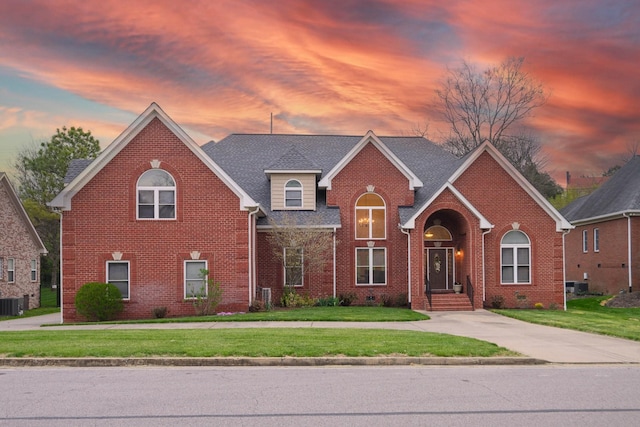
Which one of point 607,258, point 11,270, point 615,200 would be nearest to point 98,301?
point 11,270

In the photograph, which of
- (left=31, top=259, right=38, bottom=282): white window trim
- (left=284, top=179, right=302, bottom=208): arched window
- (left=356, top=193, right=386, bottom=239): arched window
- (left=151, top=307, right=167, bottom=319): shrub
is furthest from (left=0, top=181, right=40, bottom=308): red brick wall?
(left=356, top=193, right=386, bottom=239): arched window

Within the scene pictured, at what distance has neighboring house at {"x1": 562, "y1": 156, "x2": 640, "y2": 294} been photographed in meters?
35.1

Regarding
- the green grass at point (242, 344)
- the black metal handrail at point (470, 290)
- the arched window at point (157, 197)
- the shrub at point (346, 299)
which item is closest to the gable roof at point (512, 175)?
the black metal handrail at point (470, 290)

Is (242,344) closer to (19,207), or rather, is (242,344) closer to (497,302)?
(497,302)

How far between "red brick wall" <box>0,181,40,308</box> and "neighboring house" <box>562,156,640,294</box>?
34.0 metres

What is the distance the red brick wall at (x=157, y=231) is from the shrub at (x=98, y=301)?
0.57 metres

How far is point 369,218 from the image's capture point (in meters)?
30.5

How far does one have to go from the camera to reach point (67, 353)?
13.6 metres

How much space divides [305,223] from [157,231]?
22.7ft

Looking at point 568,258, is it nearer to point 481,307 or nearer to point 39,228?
point 481,307

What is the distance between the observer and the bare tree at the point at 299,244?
28.1m

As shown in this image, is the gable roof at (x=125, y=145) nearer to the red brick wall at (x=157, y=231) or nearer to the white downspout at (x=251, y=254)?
the red brick wall at (x=157, y=231)

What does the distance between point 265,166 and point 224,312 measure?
1069 cm

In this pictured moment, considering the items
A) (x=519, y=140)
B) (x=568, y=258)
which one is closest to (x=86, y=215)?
(x=568, y=258)
